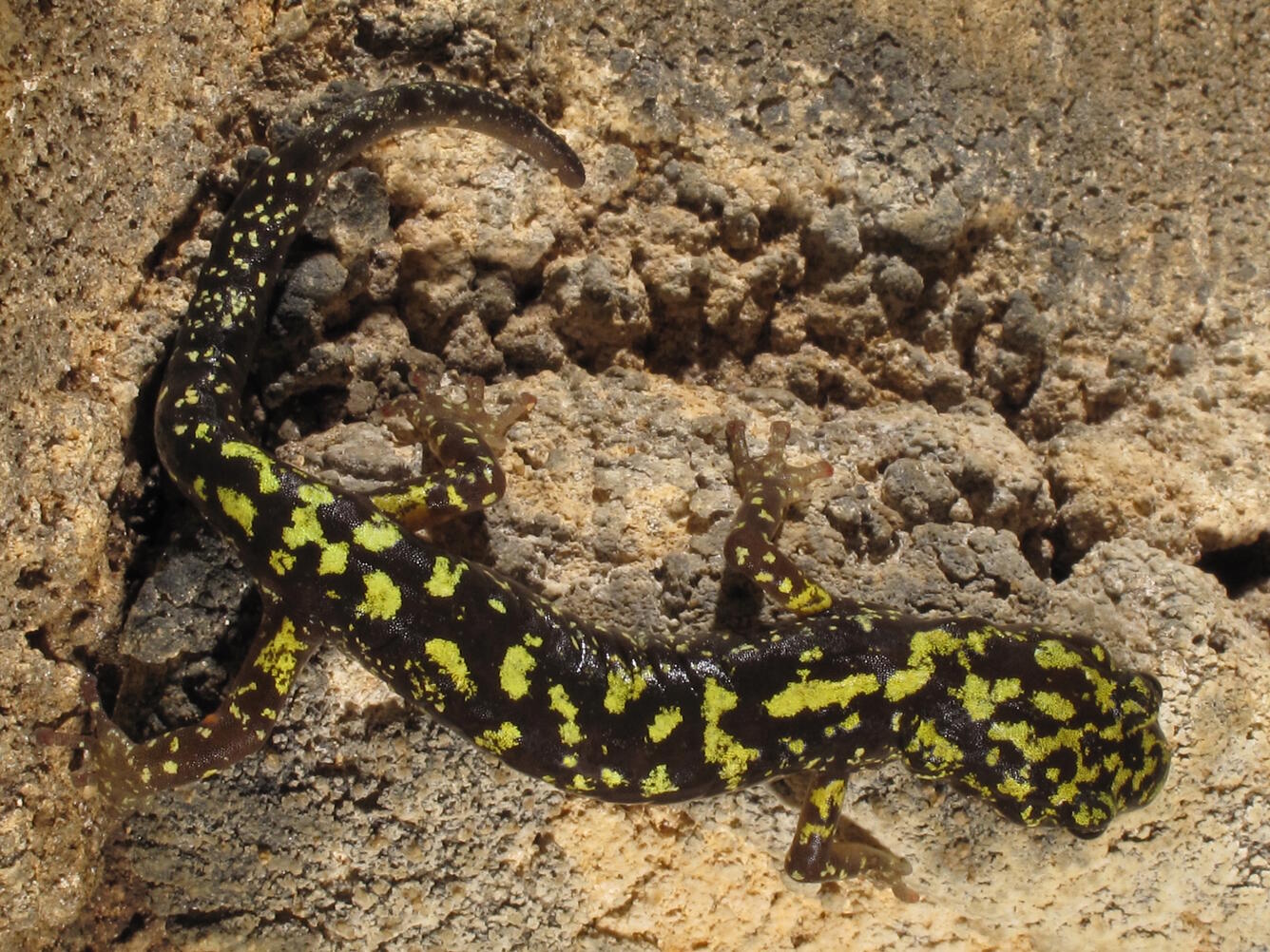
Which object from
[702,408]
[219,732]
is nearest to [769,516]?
[702,408]

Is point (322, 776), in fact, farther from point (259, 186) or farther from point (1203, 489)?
point (1203, 489)

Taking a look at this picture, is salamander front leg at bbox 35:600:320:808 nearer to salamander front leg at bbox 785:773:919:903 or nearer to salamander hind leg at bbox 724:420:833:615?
salamander hind leg at bbox 724:420:833:615

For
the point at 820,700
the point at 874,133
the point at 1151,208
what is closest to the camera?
the point at 820,700

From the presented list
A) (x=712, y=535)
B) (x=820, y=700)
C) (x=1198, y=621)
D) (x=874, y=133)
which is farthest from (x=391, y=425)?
(x=1198, y=621)

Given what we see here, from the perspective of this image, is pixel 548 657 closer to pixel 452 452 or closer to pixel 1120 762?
pixel 452 452

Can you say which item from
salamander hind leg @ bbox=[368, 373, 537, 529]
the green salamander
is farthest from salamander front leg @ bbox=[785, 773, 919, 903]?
salamander hind leg @ bbox=[368, 373, 537, 529]

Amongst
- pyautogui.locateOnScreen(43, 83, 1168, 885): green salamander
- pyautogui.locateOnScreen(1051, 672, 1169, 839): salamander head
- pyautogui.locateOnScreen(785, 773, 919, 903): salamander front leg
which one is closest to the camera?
pyautogui.locateOnScreen(43, 83, 1168, 885): green salamander

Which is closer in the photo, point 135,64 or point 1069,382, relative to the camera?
point 135,64
